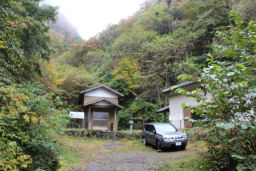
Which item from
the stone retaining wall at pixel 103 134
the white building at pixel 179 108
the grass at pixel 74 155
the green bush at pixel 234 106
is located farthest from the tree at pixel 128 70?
the green bush at pixel 234 106

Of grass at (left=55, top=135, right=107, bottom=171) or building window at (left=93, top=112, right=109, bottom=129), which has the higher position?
building window at (left=93, top=112, right=109, bottom=129)

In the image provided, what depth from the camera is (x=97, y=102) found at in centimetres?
2036

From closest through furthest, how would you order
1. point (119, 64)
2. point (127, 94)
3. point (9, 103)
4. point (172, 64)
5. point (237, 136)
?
point (237, 136), point (9, 103), point (172, 64), point (127, 94), point (119, 64)

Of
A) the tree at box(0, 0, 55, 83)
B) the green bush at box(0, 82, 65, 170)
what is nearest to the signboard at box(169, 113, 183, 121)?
the tree at box(0, 0, 55, 83)

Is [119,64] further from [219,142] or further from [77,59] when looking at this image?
[219,142]

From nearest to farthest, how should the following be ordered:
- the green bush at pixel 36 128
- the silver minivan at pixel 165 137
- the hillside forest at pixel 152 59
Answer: the green bush at pixel 36 128, the silver minivan at pixel 165 137, the hillside forest at pixel 152 59

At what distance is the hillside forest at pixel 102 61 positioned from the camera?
4.42 m

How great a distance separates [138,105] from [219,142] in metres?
20.9

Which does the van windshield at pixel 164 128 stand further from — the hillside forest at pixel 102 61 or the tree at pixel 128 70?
the tree at pixel 128 70

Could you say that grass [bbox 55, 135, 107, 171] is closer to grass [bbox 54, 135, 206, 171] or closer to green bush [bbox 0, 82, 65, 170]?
grass [bbox 54, 135, 206, 171]

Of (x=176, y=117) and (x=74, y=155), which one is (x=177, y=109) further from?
(x=74, y=155)

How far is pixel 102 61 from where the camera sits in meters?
36.3

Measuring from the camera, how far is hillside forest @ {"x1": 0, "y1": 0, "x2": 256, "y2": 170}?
4.42 metres

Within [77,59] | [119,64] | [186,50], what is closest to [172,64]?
[186,50]
